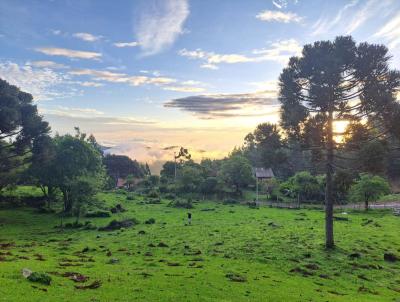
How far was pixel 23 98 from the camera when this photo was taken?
153 ft

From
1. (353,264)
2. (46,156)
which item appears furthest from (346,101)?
(46,156)

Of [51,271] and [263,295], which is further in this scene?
[51,271]

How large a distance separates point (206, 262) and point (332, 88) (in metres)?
18.4

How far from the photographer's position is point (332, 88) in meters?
30.5

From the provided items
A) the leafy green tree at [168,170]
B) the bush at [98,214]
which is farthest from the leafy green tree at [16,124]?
the leafy green tree at [168,170]

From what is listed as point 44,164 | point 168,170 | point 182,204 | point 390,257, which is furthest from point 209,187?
point 390,257

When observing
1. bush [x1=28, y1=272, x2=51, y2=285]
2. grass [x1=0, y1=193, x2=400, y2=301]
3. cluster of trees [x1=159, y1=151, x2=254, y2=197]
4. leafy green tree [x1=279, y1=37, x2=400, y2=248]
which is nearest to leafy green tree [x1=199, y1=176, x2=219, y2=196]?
cluster of trees [x1=159, y1=151, x2=254, y2=197]

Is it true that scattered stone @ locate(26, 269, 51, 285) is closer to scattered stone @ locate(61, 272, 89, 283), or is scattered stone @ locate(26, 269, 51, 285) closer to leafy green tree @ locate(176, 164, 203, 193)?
scattered stone @ locate(61, 272, 89, 283)

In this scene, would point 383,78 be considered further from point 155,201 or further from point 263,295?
point 155,201

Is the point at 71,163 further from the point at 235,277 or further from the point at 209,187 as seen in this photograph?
the point at 209,187

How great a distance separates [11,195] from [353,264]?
2112 inches

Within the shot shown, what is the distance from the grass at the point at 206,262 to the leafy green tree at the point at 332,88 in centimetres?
528

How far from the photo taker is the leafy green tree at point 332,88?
95.2 feet

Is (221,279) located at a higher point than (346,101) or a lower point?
lower
